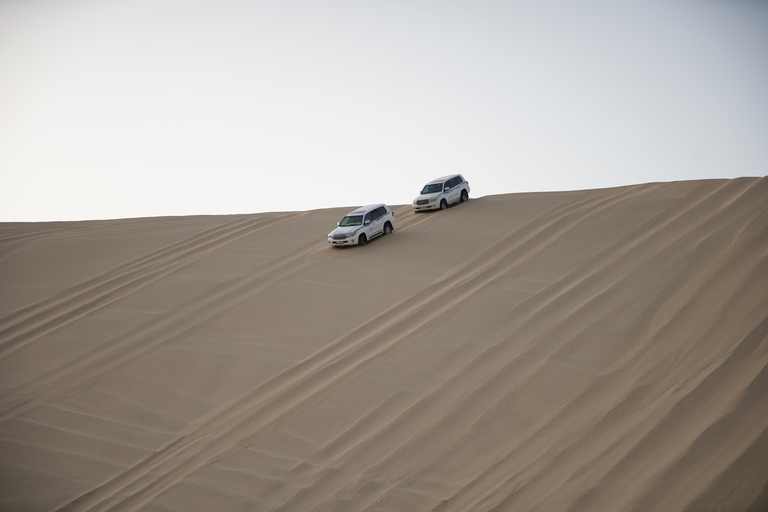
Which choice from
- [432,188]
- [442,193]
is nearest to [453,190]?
[442,193]

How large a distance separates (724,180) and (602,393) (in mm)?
16586

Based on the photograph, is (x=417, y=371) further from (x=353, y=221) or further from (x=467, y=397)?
(x=353, y=221)

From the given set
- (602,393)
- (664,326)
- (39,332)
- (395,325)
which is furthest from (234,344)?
(664,326)

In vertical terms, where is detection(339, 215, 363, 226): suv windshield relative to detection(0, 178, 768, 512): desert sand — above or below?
above

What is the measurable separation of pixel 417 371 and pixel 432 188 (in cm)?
1543

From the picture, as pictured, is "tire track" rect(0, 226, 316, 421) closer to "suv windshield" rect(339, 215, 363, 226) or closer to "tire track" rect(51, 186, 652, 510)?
"suv windshield" rect(339, 215, 363, 226)

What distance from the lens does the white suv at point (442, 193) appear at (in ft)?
87.0

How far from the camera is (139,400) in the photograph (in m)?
13.4

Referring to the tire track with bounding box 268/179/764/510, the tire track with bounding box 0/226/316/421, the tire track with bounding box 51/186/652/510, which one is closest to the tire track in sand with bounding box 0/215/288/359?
the tire track with bounding box 0/226/316/421

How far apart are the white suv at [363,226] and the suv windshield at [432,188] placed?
12.0 ft

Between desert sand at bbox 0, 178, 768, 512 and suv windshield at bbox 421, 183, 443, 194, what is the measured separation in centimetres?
482

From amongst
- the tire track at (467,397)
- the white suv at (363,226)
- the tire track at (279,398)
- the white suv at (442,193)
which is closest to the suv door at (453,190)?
the white suv at (442,193)

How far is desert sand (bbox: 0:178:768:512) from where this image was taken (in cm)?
947

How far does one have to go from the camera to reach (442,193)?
87.7ft
